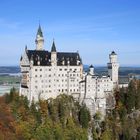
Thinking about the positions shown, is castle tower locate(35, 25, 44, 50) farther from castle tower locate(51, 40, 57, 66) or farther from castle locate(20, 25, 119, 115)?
castle tower locate(51, 40, 57, 66)

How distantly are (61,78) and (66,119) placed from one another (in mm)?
9479

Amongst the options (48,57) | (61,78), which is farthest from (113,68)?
(48,57)

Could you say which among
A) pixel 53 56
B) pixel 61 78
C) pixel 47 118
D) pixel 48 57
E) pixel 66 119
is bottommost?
pixel 66 119

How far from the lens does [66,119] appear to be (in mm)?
76312

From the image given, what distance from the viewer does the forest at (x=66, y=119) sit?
6662 centimetres

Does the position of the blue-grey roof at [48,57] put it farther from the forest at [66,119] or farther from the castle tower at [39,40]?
the forest at [66,119]

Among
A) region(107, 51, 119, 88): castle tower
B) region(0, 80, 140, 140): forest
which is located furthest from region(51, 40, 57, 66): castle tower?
region(107, 51, 119, 88): castle tower

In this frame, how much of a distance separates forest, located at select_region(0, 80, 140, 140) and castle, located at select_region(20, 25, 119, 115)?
2.06 metres

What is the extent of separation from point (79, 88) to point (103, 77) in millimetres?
6369

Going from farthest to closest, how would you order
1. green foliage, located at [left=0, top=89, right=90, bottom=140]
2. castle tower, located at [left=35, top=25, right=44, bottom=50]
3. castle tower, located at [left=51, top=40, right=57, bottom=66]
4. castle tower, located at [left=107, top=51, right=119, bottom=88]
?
1. castle tower, located at [left=107, top=51, right=119, bottom=88]
2. castle tower, located at [left=35, top=25, right=44, bottom=50]
3. castle tower, located at [left=51, top=40, right=57, bottom=66]
4. green foliage, located at [left=0, top=89, right=90, bottom=140]

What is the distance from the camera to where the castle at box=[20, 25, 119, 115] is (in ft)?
255

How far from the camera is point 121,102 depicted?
82875 millimetres

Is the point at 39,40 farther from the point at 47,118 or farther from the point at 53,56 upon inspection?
the point at 47,118

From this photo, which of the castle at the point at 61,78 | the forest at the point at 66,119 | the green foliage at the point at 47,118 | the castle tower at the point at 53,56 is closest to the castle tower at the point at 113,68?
the castle at the point at 61,78
